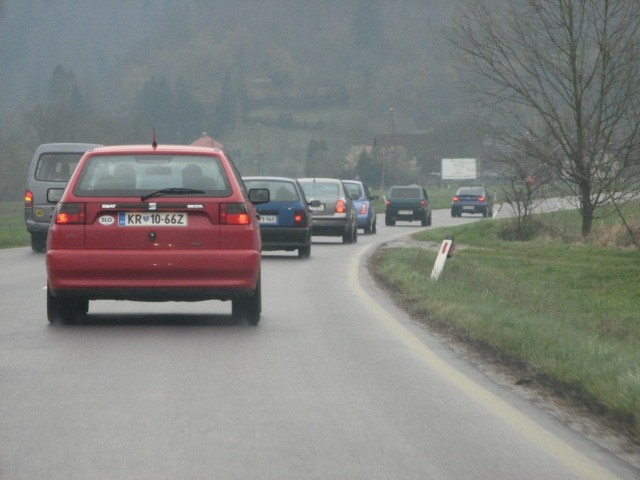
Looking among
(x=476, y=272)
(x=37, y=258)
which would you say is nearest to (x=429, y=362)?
(x=476, y=272)

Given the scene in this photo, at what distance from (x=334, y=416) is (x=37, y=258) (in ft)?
61.3

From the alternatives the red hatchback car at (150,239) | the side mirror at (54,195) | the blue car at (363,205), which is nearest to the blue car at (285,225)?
the side mirror at (54,195)

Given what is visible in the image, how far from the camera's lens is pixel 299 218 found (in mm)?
25438

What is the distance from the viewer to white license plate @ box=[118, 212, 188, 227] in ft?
39.6

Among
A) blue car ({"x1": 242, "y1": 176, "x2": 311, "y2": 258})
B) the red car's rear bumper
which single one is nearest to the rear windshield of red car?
the red car's rear bumper

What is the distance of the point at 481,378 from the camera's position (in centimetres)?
908

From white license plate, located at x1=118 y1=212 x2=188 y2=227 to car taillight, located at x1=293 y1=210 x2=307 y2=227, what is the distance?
13228mm

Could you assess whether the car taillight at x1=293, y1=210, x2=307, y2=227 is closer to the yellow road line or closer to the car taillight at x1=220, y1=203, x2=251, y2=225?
the yellow road line

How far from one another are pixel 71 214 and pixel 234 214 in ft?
4.65

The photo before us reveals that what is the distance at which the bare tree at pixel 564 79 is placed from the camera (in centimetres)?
2811

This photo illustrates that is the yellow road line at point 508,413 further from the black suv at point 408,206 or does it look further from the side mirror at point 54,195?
the black suv at point 408,206

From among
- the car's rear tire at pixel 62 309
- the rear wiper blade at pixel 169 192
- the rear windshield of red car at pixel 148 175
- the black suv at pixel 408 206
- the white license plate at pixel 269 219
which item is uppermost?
the rear windshield of red car at pixel 148 175

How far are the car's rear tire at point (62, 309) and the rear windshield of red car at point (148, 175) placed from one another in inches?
38.7

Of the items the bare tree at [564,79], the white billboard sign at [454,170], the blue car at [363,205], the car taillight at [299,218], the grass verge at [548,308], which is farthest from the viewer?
the white billboard sign at [454,170]
